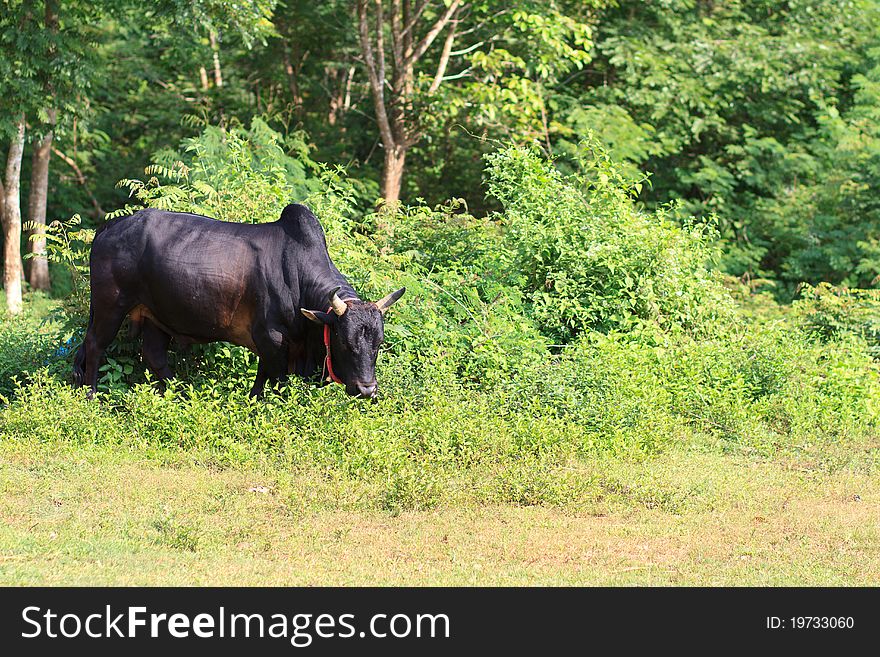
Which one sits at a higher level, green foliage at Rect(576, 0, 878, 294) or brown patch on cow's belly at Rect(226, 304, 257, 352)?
green foliage at Rect(576, 0, 878, 294)

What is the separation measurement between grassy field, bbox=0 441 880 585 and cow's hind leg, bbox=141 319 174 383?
147 centimetres

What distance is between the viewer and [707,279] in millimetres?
12125

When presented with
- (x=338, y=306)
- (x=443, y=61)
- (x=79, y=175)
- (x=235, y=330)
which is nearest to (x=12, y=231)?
(x=79, y=175)

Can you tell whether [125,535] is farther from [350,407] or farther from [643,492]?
[643,492]

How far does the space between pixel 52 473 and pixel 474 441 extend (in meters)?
2.80

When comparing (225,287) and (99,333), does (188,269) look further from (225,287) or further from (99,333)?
(99,333)

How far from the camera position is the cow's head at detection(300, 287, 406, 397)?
825 centimetres

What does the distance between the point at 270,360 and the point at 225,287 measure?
668 millimetres

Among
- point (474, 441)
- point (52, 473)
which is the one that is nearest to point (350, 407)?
point (474, 441)

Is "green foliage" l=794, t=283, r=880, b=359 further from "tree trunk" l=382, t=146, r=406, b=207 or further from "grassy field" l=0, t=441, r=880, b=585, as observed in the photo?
"tree trunk" l=382, t=146, r=406, b=207

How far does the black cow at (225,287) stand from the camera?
28.7 ft

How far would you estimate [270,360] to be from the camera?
8.74 meters

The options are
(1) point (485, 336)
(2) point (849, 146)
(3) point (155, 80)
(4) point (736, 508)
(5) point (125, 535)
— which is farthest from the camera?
(3) point (155, 80)

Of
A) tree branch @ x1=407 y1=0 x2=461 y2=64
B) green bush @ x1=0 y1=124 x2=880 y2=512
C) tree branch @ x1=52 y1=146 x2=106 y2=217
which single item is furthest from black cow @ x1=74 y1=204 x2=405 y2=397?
tree branch @ x1=52 y1=146 x2=106 y2=217
